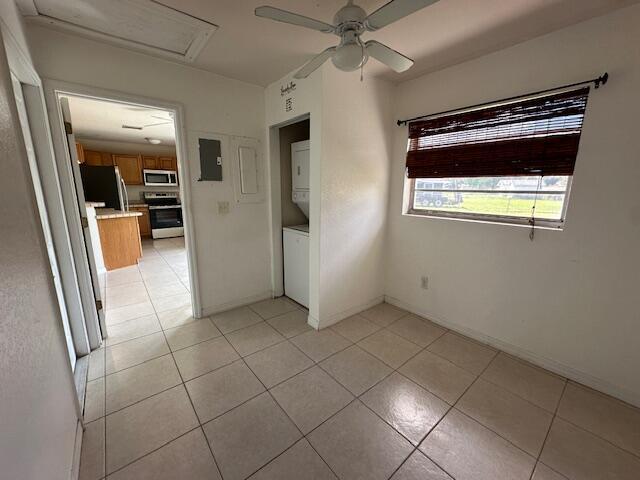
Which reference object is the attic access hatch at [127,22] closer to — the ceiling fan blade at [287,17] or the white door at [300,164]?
the ceiling fan blade at [287,17]

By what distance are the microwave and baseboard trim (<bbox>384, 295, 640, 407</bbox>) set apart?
648 cm

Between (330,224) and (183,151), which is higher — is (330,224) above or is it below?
below

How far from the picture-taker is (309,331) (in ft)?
8.00

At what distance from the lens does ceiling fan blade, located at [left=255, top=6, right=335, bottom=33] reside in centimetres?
113

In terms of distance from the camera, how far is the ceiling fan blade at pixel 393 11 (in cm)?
103

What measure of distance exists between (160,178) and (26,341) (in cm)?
649

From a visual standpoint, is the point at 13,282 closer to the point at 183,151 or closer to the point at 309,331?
the point at 183,151

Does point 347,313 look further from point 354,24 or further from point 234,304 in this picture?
point 354,24

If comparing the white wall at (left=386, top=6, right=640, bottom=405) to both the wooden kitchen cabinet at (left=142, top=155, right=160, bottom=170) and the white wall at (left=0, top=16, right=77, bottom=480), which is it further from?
the wooden kitchen cabinet at (left=142, top=155, right=160, bottom=170)

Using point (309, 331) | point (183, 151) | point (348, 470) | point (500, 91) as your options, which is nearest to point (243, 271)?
point (309, 331)

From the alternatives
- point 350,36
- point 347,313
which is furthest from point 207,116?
point 347,313

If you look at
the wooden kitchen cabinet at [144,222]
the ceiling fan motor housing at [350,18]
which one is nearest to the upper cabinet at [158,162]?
the wooden kitchen cabinet at [144,222]

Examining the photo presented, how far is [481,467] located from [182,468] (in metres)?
1.47

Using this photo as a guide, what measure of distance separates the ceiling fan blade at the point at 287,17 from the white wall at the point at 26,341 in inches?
40.6
